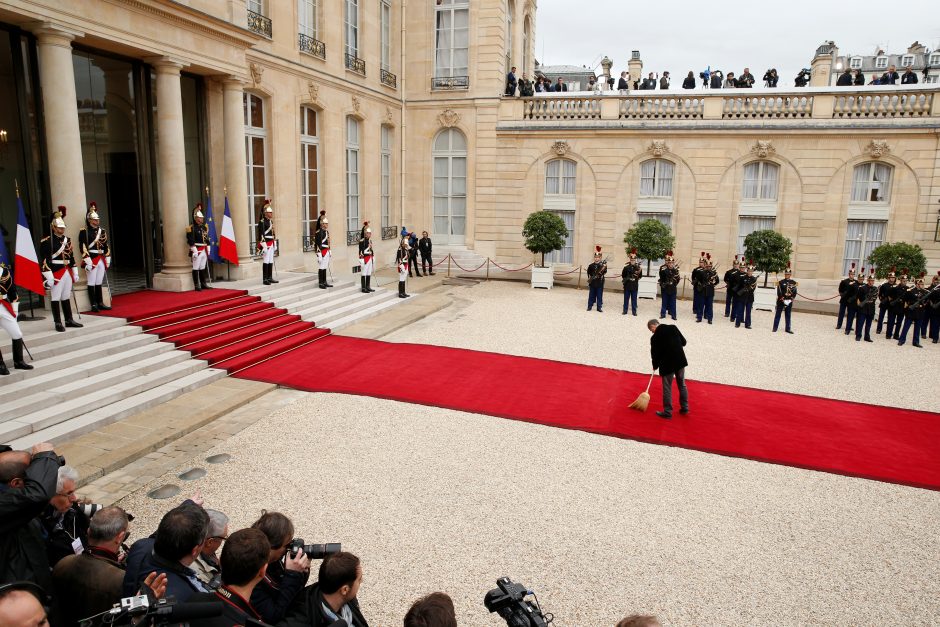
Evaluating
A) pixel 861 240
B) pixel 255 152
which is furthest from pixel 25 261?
pixel 861 240

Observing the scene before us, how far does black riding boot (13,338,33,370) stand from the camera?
8047 millimetres

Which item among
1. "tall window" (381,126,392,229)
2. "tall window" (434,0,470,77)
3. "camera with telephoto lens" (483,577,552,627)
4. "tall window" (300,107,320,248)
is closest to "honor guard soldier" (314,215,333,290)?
"tall window" (300,107,320,248)

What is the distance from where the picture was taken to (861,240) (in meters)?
19.4

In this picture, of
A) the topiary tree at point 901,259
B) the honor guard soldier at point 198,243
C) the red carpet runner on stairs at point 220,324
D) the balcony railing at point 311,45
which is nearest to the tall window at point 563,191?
the balcony railing at point 311,45

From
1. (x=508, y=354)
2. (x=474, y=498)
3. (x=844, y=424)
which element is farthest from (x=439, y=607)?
(x=508, y=354)

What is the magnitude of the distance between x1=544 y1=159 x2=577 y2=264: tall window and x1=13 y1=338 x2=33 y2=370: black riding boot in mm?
16550

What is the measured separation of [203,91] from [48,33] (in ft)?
14.4

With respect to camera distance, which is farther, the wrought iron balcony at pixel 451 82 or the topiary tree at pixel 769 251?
the wrought iron balcony at pixel 451 82

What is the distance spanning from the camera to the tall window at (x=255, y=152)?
49.9 ft

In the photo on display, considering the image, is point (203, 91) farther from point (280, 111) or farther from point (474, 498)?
point (474, 498)

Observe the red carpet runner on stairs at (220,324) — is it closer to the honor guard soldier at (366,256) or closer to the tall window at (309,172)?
the honor guard soldier at (366,256)

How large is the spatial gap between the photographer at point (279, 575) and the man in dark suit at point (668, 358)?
20.7 feet

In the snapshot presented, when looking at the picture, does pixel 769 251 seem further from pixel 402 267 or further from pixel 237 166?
pixel 237 166

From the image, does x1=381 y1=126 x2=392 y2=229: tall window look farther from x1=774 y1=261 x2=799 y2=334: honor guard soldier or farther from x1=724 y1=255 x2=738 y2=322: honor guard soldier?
x1=774 y1=261 x2=799 y2=334: honor guard soldier
